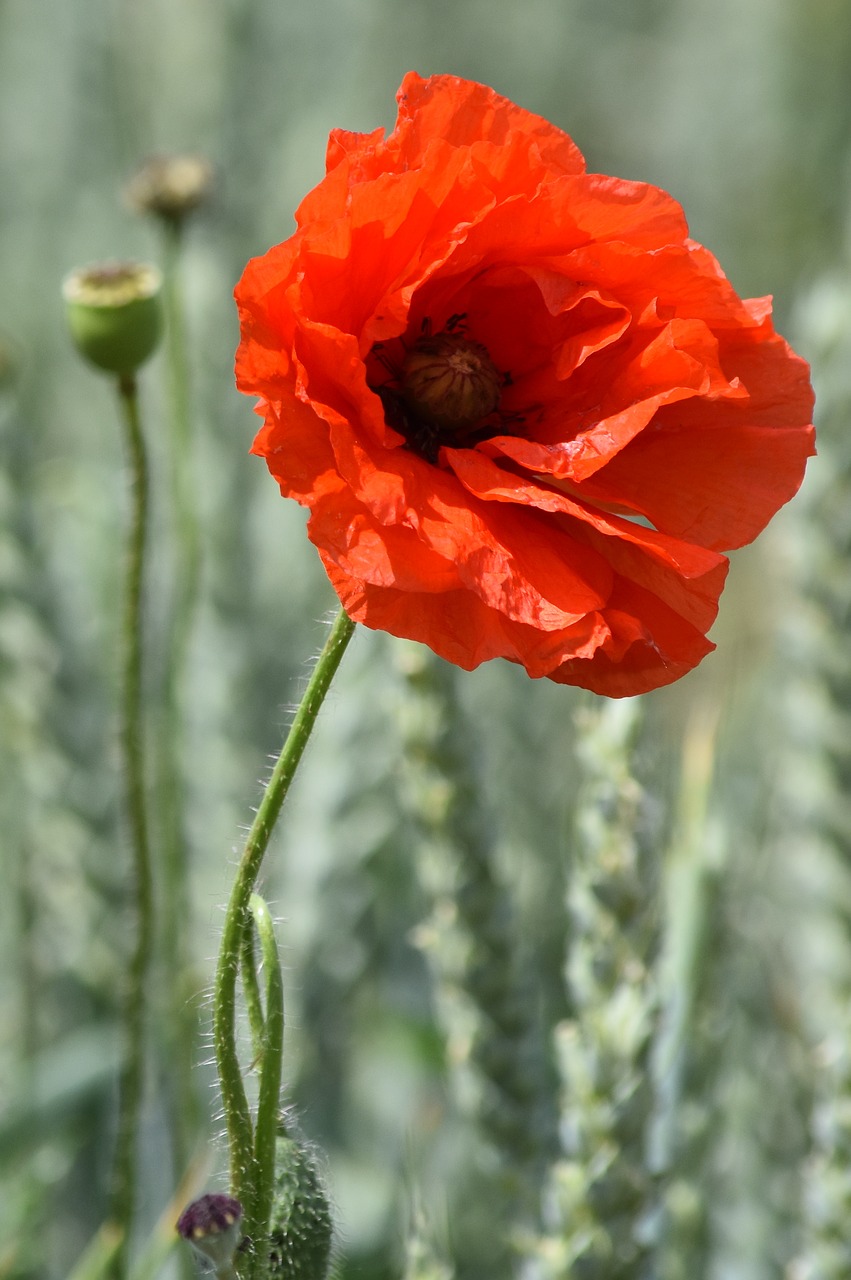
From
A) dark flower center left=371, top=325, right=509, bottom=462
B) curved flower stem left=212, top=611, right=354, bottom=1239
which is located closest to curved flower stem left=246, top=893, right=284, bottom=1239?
curved flower stem left=212, top=611, right=354, bottom=1239

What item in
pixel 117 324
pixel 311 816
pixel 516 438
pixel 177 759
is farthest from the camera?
pixel 311 816

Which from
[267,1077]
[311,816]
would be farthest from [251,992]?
[311,816]

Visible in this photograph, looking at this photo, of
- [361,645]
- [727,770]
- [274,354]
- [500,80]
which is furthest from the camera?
[500,80]

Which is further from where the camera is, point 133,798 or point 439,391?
point 133,798

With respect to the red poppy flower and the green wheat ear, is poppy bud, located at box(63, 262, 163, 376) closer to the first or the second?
the red poppy flower

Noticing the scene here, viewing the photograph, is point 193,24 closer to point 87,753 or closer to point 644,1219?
point 87,753

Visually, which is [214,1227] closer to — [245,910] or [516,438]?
[245,910]

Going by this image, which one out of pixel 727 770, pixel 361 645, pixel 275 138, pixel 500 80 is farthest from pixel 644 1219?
pixel 500 80

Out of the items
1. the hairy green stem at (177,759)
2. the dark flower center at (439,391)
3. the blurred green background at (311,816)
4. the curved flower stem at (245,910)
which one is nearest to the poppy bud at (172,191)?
the hairy green stem at (177,759)
